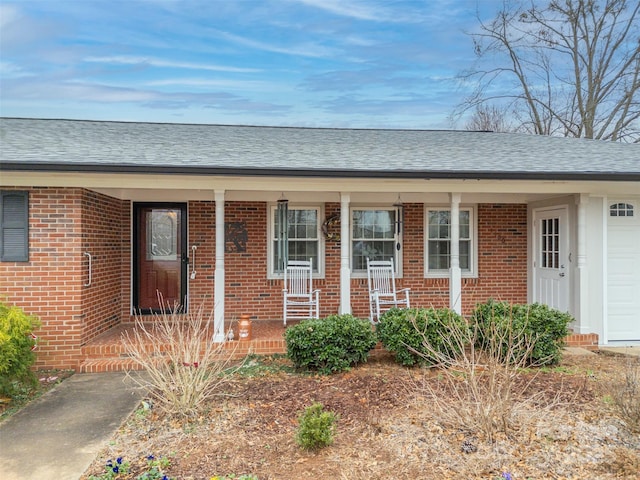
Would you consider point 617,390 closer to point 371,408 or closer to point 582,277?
point 371,408

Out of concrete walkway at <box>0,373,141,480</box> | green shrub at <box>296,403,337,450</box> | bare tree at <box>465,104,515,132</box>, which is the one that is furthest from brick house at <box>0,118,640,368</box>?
bare tree at <box>465,104,515,132</box>

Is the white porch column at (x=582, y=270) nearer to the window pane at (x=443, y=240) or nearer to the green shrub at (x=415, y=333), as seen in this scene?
the window pane at (x=443, y=240)

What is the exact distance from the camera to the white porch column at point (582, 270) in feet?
22.1

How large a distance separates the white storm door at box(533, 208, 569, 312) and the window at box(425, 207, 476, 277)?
1.14 meters

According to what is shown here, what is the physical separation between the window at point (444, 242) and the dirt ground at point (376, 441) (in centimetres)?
405

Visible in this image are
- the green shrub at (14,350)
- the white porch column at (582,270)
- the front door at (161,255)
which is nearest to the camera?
the green shrub at (14,350)

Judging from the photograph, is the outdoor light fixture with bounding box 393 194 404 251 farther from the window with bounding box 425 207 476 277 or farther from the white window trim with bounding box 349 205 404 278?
the window with bounding box 425 207 476 277

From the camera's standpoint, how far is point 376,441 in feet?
11.2

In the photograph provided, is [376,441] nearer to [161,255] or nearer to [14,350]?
[14,350]

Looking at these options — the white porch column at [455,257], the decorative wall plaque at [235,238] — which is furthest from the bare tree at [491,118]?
the decorative wall plaque at [235,238]

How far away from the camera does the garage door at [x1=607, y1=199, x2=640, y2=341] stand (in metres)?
6.91

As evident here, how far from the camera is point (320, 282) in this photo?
8242 millimetres

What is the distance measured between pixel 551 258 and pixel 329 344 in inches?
191

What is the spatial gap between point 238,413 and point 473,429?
6.69 feet
